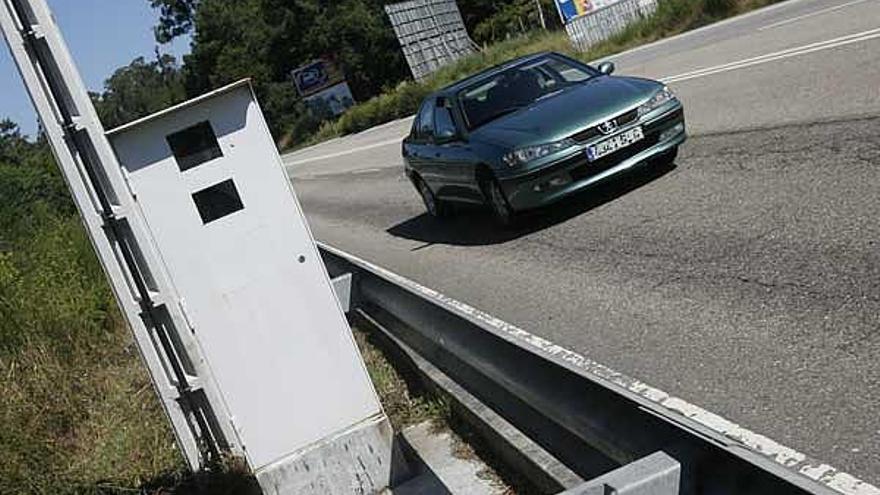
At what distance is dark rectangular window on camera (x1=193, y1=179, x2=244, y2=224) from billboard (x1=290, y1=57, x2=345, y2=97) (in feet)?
238

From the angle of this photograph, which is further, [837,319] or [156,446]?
[156,446]

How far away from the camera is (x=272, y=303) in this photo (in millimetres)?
4969

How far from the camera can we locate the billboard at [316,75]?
252 feet

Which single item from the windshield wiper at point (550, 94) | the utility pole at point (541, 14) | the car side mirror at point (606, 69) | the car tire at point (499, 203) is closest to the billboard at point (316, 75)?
the utility pole at point (541, 14)

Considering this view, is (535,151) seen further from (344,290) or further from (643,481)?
(643,481)

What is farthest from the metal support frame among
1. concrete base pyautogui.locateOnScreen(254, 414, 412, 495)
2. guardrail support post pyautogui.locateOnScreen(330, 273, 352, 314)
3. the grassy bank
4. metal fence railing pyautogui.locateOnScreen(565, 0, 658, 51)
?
metal fence railing pyautogui.locateOnScreen(565, 0, 658, 51)

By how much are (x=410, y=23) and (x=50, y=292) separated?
143 feet

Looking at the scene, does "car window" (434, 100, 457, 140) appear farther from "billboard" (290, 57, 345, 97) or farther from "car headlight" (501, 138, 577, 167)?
"billboard" (290, 57, 345, 97)

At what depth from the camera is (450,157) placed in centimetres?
1140

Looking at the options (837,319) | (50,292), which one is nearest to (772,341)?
(837,319)

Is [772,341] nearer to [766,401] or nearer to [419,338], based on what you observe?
[766,401]

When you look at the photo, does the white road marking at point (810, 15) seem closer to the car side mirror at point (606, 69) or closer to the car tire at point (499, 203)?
the car side mirror at point (606, 69)

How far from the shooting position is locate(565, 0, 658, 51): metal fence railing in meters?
38.8

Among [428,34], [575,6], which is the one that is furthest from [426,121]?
[428,34]
